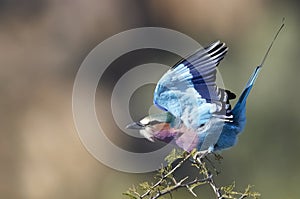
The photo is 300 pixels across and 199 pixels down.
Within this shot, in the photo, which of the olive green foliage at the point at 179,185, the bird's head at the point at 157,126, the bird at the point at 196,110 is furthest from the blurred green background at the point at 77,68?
the olive green foliage at the point at 179,185

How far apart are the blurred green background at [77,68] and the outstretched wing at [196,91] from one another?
7.02 ft

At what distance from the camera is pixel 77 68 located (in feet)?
14.6

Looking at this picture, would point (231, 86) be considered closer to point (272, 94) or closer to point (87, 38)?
point (272, 94)

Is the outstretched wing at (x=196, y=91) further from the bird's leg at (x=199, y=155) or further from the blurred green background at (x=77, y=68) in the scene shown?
the blurred green background at (x=77, y=68)

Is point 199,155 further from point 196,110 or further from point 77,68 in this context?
point 77,68

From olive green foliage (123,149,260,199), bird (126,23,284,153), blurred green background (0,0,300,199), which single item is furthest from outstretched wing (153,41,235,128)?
blurred green background (0,0,300,199)

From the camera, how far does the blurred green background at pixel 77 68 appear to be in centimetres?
394

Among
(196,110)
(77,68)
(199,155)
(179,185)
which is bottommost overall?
(179,185)

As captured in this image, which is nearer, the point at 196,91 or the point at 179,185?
the point at 179,185

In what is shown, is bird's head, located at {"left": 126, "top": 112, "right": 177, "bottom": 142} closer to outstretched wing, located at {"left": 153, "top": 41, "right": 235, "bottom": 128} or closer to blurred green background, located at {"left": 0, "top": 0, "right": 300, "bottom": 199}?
outstretched wing, located at {"left": 153, "top": 41, "right": 235, "bottom": 128}

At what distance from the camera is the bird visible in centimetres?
160

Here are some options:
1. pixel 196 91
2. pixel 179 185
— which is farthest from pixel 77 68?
pixel 179 185

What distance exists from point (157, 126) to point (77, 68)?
2885mm

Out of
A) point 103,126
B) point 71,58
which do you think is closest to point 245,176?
point 103,126
